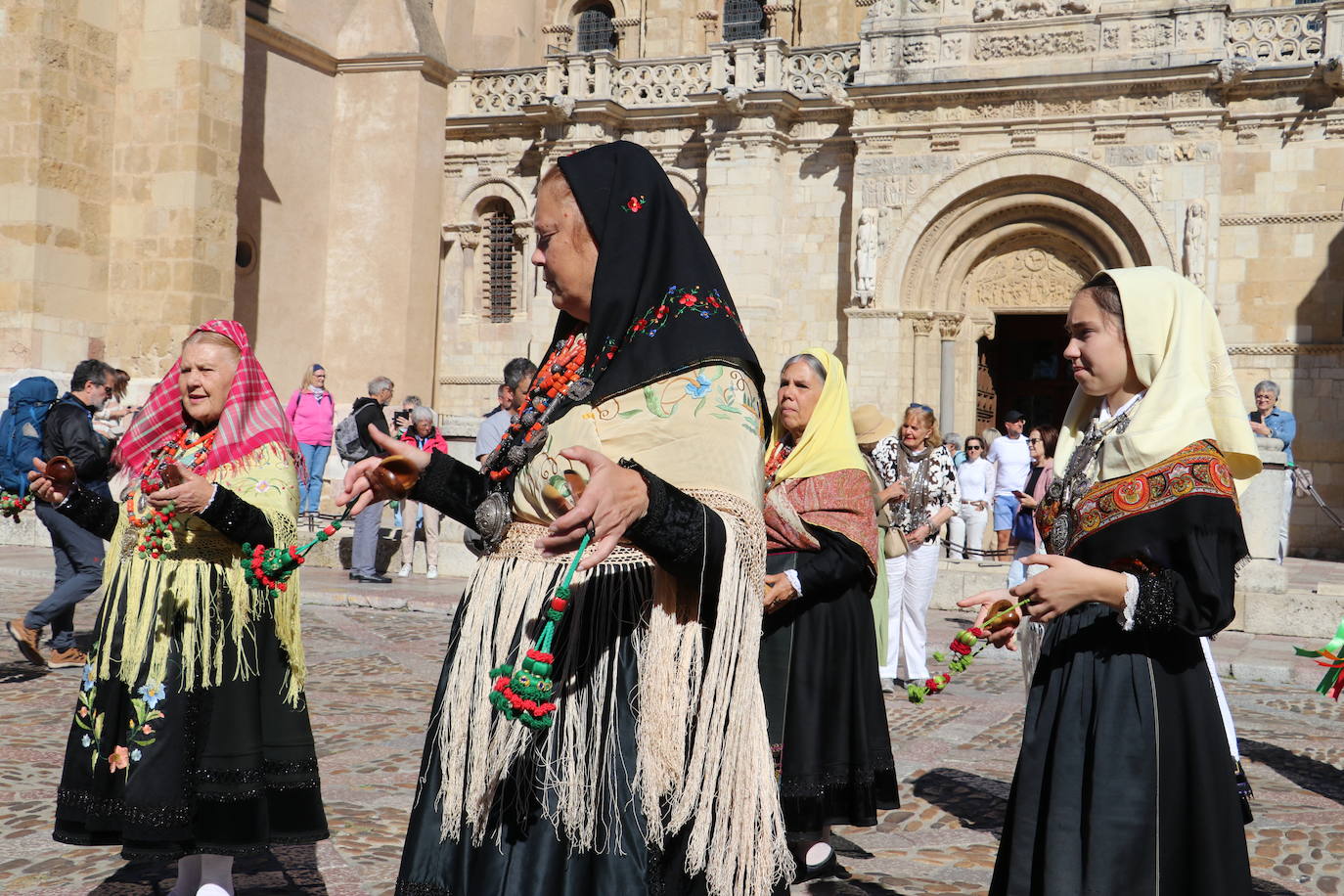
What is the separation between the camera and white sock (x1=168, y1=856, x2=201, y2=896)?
3877 mm

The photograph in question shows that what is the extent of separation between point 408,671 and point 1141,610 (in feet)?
19.9

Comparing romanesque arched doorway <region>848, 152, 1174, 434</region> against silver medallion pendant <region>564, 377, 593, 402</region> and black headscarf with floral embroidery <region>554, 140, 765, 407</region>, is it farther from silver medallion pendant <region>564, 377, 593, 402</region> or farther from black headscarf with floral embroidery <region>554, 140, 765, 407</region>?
silver medallion pendant <region>564, 377, 593, 402</region>

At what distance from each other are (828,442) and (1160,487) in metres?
1.85

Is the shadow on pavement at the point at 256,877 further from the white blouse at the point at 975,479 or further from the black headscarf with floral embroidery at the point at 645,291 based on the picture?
the white blouse at the point at 975,479

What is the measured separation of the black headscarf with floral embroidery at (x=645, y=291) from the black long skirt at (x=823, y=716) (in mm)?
1983

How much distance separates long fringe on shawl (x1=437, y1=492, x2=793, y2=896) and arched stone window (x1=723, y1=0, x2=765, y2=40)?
78.3 feet

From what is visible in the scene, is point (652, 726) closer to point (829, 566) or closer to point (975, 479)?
point (829, 566)

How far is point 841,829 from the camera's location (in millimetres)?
5352

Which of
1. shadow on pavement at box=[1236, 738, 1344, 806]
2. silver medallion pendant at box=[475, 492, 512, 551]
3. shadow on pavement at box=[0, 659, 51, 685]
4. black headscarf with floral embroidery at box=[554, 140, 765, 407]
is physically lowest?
shadow on pavement at box=[1236, 738, 1344, 806]

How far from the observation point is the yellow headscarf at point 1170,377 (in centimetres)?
315

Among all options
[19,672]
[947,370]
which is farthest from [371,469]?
[947,370]

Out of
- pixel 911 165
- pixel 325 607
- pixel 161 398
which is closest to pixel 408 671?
pixel 325 607

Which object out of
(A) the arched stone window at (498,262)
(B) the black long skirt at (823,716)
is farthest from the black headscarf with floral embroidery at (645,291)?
(A) the arched stone window at (498,262)

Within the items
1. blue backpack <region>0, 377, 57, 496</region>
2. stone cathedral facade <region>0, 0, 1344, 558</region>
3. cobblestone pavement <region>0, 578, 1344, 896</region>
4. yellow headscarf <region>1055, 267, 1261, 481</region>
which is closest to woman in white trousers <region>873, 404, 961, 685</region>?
cobblestone pavement <region>0, 578, 1344, 896</region>
